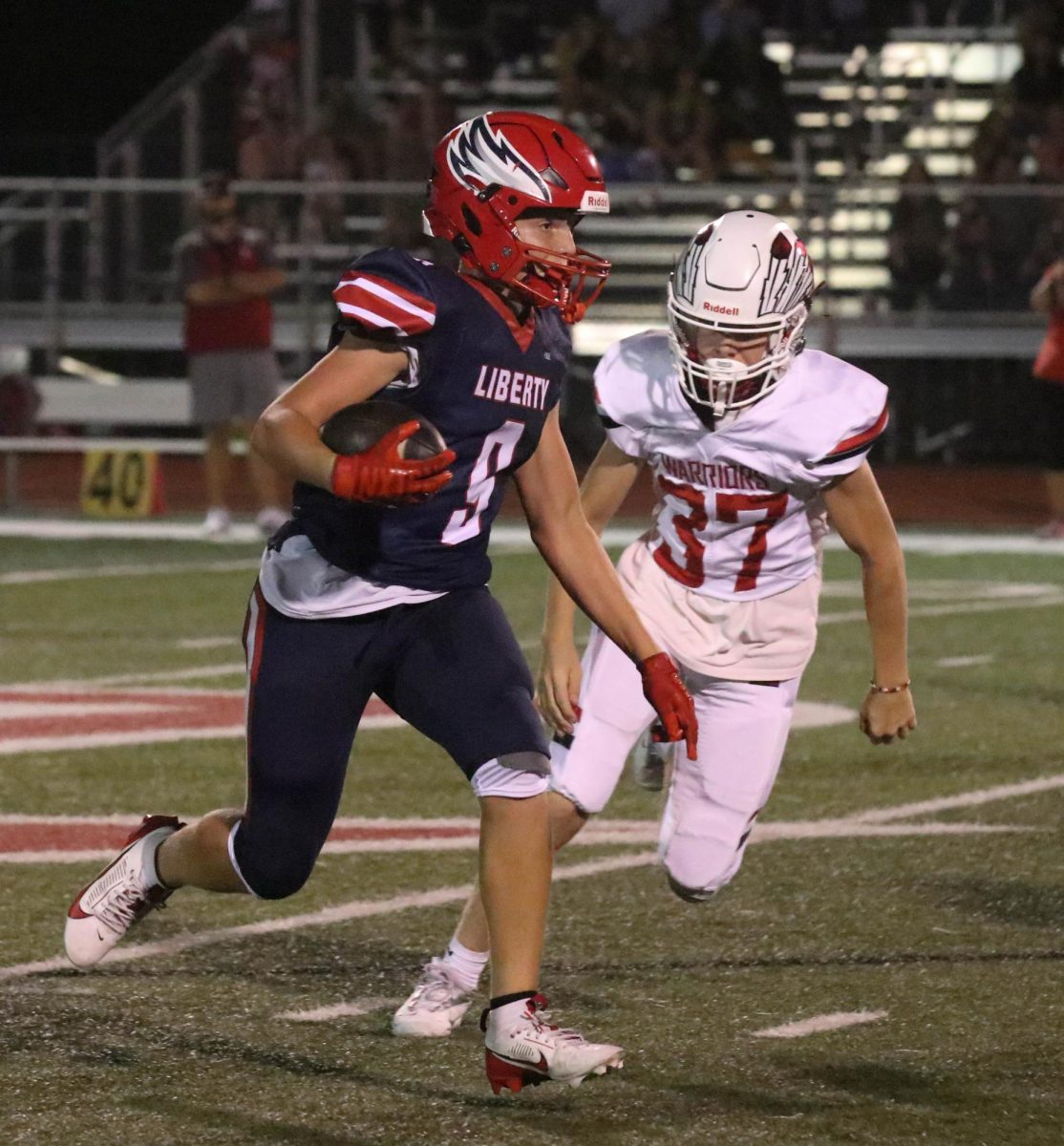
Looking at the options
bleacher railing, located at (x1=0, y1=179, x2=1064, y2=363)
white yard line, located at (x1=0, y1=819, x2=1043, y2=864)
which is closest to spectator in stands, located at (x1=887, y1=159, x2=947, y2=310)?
bleacher railing, located at (x1=0, y1=179, x2=1064, y2=363)

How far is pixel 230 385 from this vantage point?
42.4 ft

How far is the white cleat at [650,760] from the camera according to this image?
4.98m

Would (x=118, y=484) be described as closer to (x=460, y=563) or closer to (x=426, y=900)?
(x=426, y=900)

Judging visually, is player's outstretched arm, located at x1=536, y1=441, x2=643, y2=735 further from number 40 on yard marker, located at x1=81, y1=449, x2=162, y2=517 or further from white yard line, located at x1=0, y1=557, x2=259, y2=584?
number 40 on yard marker, located at x1=81, y1=449, x2=162, y2=517

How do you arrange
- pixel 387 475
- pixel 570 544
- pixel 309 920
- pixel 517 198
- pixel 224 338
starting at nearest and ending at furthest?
pixel 387 475 < pixel 517 198 < pixel 570 544 < pixel 309 920 < pixel 224 338

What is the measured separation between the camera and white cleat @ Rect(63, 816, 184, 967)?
445cm

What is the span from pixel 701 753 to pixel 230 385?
839 centimetres

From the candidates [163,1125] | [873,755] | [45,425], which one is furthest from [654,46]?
[163,1125]

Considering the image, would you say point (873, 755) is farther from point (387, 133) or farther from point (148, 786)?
point (387, 133)

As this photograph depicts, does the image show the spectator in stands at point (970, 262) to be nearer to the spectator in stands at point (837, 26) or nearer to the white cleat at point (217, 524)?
the spectator in stands at point (837, 26)

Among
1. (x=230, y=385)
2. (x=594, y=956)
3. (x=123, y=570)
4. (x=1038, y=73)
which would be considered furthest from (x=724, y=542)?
(x=1038, y=73)

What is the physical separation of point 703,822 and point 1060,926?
2.85 ft

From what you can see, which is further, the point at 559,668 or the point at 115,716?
the point at 115,716

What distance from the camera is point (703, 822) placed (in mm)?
4789
